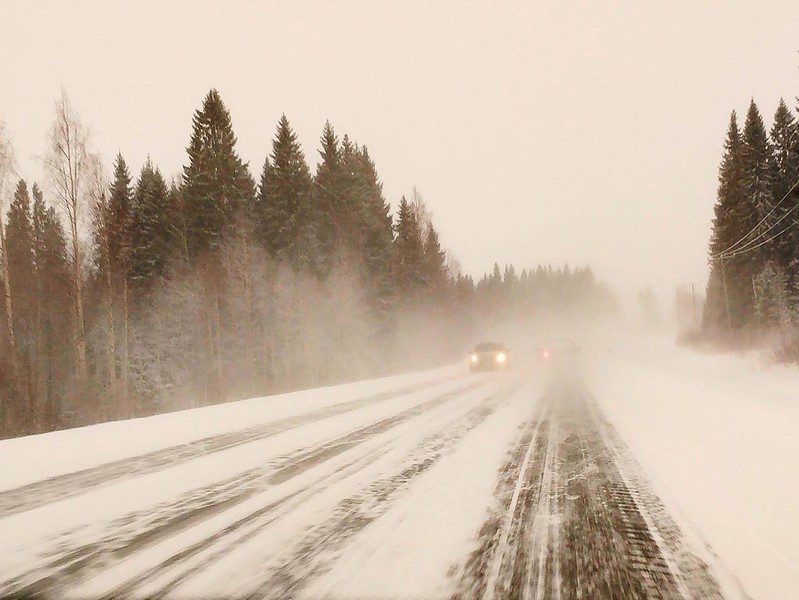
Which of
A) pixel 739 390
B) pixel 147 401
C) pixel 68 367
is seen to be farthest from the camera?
pixel 68 367

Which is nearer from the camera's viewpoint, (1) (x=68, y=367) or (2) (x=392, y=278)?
(1) (x=68, y=367)

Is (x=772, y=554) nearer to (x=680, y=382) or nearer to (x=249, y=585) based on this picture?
(x=249, y=585)

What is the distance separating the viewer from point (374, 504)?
433 cm

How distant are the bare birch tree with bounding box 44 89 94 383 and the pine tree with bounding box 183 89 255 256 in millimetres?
9932

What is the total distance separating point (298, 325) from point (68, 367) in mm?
15126

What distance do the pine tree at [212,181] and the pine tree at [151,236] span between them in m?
2.44

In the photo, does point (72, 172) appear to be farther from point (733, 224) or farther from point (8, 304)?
point (733, 224)

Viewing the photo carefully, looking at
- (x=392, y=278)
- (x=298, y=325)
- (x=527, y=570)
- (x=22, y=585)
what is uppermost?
(x=392, y=278)

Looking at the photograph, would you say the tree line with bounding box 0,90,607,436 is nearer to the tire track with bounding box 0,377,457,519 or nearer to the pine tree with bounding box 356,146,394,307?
the pine tree with bounding box 356,146,394,307

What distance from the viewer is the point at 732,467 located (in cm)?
554

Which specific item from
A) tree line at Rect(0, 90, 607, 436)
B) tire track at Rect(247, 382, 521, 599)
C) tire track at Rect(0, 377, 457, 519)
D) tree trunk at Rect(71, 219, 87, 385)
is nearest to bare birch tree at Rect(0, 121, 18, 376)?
tree trunk at Rect(71, 219, 87, 385)

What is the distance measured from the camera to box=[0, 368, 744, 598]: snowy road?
113 inches

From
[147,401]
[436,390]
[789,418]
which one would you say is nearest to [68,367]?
[147,401]

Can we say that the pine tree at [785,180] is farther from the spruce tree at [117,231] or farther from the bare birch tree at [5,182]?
the bare birch tree at [5,182]
